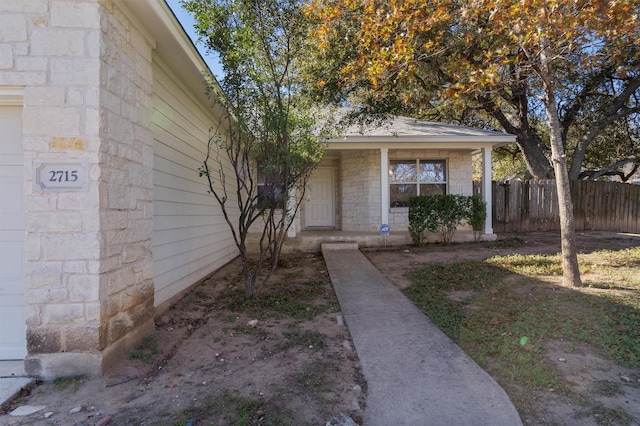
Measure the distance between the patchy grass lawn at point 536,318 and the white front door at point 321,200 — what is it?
18.8 ft

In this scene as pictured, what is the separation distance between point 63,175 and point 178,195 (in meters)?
2.40

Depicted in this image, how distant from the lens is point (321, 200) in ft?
41.1

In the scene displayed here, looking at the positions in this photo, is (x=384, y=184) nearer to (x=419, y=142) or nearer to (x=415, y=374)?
(x=419, y=142)

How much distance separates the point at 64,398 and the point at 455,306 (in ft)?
14.1

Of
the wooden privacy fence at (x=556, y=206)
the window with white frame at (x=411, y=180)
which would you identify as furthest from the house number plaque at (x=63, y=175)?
the wooden privacy fence at (x=556, y=206)

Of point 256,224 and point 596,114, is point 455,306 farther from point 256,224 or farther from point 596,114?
point 596,114

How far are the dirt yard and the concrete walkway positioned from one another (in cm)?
14

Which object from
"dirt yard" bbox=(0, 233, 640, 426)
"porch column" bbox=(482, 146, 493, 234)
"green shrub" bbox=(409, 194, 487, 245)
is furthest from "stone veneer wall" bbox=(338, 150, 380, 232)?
"dirt yard" bbox=(0, 233, 640, 426)

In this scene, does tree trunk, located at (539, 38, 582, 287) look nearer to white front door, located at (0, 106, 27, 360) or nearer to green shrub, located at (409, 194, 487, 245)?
green shrub, located at (409, 194, 487, 245)

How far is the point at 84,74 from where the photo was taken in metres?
3.10

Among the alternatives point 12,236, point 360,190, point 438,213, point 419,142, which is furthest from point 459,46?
point 12,236

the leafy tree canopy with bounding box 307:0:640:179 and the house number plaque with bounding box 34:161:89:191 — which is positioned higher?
the leafy tree canopy with bounding box 307:0:640:179

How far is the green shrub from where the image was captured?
9703 mm

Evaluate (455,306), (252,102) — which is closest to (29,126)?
(252,102)
